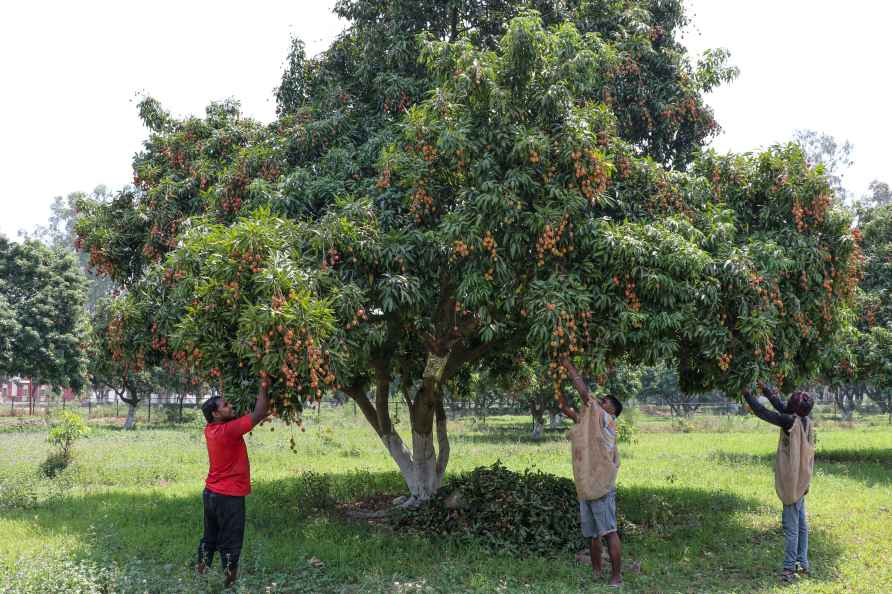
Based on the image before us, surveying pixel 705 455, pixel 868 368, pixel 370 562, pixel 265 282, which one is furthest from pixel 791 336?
pixel 705 455

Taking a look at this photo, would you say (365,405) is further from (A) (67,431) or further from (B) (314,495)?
(A) (67,431)

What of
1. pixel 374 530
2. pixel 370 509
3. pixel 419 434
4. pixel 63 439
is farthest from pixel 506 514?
pixel 63 439

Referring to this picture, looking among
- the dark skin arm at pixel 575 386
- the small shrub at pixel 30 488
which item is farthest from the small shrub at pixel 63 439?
the dark skin arm at pixel 575 386

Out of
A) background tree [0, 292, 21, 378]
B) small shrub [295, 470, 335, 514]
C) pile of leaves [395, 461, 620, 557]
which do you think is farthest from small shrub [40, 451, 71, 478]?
background tree [0, 292, 21, 378]

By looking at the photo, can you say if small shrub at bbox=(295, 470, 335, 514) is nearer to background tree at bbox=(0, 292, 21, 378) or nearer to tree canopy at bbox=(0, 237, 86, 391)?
background tree at bbox=(0, 292, 21, 378)

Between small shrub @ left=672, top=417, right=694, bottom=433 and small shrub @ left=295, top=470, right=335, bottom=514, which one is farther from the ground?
small shrub @ left=295, top=470, right=335, bottom=514

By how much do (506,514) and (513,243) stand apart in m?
3.78

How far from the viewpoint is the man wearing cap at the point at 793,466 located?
24.5 feet

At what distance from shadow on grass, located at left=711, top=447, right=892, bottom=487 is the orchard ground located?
60mm

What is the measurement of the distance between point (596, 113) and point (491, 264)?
7.60 feet

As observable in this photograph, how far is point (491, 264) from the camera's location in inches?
311

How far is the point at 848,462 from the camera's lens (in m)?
18.8

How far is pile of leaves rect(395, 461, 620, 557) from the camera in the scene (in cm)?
898

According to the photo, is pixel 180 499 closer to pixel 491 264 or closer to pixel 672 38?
pixel 491 264
